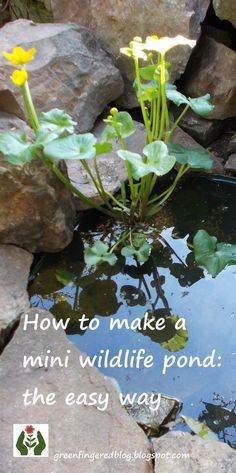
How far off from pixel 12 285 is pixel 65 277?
10.6 inches

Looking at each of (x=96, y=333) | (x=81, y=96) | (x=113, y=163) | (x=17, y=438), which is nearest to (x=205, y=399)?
(x=96, y=333)

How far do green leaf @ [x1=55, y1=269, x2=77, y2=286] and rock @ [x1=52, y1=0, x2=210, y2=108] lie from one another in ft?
3.87

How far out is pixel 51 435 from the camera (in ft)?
5.39

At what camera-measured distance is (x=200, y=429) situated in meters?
1.74

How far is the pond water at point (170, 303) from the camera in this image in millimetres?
1876

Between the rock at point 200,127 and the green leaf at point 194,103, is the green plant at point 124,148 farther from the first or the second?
the rock at point 200,127

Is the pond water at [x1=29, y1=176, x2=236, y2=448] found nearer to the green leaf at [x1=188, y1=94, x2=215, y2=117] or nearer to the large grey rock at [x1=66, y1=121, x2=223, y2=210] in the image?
the large grey rock at [x1=66, y1=121, x2=223, y2=210]

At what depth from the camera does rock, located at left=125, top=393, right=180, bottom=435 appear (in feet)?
5.73

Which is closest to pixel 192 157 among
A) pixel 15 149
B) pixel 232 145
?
pixel 232 145

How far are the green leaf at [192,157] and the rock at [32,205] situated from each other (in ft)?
1.73

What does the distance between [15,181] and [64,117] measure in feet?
1.05

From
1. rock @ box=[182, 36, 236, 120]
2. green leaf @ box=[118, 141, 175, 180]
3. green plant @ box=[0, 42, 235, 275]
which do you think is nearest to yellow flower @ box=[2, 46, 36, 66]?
green plant @ box=[0, 42, 235, 275]

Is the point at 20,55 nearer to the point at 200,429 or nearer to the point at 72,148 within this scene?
the point at 72,148

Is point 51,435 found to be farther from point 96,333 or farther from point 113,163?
point 113,163
